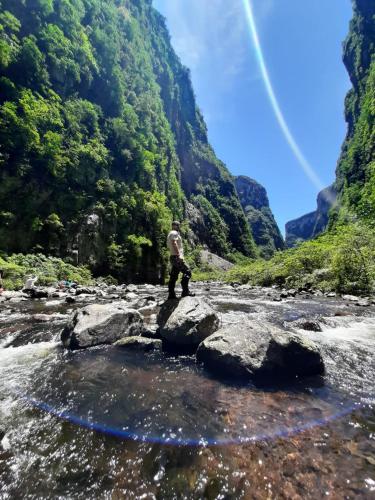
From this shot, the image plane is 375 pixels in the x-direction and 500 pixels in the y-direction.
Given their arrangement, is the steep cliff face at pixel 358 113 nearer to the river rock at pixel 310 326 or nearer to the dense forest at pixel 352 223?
the dense forest at pixel 352 223

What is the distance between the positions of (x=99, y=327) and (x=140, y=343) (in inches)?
48.6

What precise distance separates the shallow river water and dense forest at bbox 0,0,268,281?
1085 inches

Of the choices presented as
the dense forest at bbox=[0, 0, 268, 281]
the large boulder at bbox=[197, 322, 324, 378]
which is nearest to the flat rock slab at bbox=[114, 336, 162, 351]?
the large boulder at bbox=[197, 322, 324, 378]

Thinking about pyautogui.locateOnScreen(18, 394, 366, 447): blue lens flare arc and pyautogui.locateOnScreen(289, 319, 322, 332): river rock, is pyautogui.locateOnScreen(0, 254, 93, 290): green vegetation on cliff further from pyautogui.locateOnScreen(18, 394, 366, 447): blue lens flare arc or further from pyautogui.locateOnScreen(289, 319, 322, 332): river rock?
pyautogui.locateOnScreen(289, 319, 322, 332): river rock

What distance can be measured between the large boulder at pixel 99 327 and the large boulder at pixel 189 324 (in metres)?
1.00

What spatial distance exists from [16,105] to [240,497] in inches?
1655

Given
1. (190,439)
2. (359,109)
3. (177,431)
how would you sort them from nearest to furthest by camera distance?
(190,439) < (177,431) < (359,109)

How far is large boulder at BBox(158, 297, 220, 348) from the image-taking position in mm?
6844

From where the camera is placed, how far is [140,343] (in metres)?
7.11

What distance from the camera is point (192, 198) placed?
12719 centimetres

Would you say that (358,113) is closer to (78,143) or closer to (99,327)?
(78,143)

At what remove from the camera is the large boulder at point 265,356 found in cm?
530

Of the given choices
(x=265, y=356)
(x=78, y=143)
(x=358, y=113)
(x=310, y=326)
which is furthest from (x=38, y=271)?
(x=358, y=113)

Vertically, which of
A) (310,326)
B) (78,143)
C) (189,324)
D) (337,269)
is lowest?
(310,326)
